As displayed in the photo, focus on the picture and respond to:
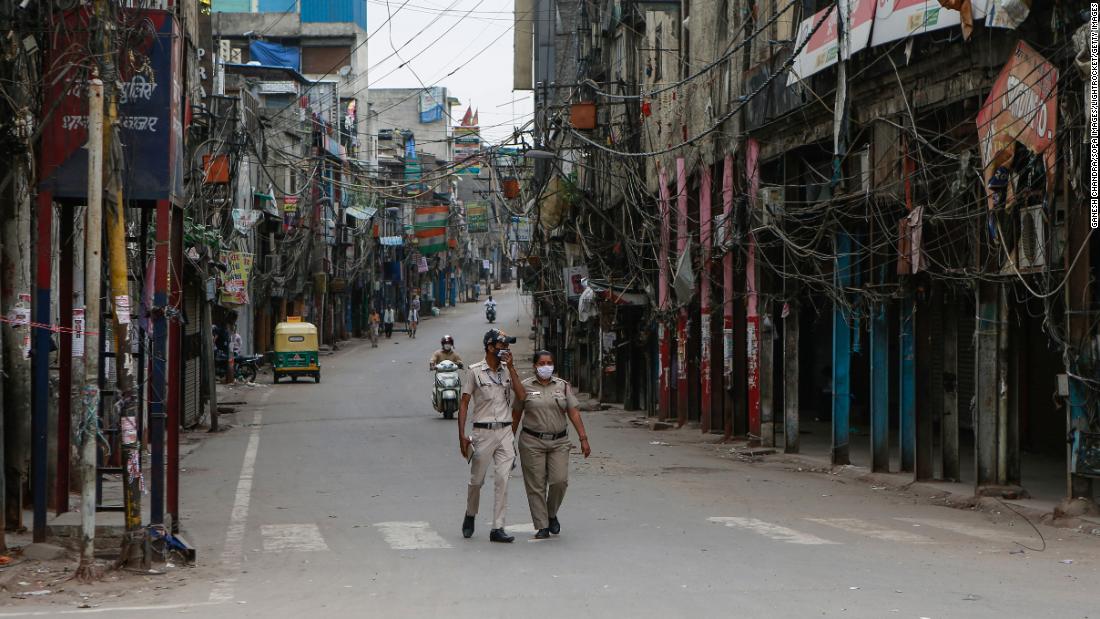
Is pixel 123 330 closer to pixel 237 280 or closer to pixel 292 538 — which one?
pixel 292 538

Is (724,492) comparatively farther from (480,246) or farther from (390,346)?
(480,246)

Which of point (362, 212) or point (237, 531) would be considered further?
point (362, 212)

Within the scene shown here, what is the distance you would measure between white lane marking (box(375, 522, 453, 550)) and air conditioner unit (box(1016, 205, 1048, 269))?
681 centimetres

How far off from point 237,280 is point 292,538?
2994 cm

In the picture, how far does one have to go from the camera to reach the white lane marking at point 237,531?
9.65 metres

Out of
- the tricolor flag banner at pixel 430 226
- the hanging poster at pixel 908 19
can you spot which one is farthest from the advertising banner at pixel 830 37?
the tricolor flag banner at pixel 430 226

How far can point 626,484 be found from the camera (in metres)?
17.1

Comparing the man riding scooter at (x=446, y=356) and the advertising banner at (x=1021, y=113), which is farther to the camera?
the man riding scooter at (x=446, y=356)

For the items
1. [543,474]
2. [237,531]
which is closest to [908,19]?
[543,474]

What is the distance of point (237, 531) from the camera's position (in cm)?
1299

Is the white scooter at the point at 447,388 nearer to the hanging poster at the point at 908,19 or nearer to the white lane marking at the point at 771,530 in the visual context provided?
the hanging poster at the point at 908,19

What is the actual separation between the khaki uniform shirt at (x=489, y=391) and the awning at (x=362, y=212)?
68428mm

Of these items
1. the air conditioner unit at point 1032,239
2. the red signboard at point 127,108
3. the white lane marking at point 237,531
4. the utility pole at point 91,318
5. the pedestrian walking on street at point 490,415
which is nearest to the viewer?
the white lane marking at point 237,531

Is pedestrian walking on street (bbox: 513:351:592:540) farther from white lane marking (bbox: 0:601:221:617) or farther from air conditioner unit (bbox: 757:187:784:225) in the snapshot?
air conditioner unit (bbox: 757:187:784:225)
